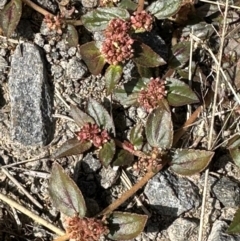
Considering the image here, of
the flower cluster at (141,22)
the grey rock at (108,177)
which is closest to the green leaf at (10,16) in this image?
the flower cluster at (141,22)

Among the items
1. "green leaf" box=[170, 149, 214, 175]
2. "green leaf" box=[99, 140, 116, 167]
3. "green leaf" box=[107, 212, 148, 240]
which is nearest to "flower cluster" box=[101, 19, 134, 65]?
"green leaf" box=[99, 140, 116, 167]

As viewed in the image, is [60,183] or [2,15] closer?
[60,183]

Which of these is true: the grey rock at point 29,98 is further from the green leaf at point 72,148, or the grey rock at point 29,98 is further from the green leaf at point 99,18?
the green leaf at point 99,18

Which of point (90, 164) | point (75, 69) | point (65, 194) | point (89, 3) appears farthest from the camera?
point (89, 3)

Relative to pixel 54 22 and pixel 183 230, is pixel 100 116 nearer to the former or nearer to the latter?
pixel 54 22

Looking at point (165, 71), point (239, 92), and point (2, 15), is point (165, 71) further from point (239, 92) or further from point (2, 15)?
point (2, 15)

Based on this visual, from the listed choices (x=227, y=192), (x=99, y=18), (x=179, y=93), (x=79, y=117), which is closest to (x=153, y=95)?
(x=179, y=93)

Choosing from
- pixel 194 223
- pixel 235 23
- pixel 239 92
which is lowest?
pixel 194 223

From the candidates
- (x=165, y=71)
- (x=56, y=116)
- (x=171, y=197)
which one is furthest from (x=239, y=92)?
(x=56, y=116)

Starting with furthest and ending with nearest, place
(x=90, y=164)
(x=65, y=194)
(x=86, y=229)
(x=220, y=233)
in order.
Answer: (x=90, y=164) → (x=220, y=233) → (x=65, y=194) → (x=86, y=229)
